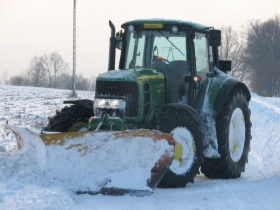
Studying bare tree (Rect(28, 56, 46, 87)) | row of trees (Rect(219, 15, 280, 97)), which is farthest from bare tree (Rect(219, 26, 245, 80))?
bare tree (Rect(28, 56, 46, 87))

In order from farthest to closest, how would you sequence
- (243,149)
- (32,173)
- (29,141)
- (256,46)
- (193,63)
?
(256,46) < (243,149) < (193,63) < (29,141) < (32,173)

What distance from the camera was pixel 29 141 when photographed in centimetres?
695

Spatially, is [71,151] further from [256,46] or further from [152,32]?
[256,46]

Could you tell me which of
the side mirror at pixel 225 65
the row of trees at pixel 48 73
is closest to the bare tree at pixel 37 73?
the row of trees at pixel 48 73

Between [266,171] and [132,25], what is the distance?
324cm

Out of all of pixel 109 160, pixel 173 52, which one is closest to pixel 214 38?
pixel 173 52

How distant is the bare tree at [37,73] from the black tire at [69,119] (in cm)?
7291

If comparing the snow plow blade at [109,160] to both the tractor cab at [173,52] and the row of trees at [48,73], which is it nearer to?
the tractor cab at [173,52]

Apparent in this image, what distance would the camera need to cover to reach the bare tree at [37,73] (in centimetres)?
8100

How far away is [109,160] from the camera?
651 centimetres

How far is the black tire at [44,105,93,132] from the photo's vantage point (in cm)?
827

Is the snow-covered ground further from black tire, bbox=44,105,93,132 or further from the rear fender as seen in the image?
black tire, bbox=44,105,93,132

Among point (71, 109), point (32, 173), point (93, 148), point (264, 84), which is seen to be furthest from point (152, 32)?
point (264, 84)

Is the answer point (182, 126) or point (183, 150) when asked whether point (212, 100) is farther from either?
point (183, 150)
